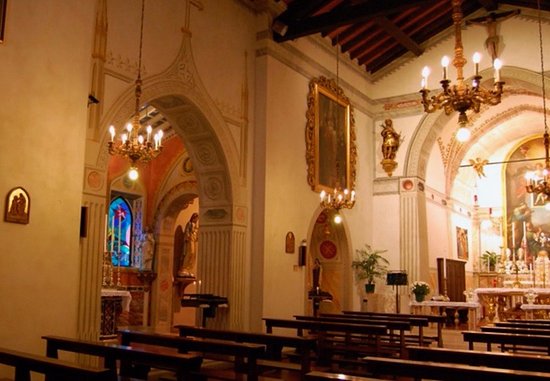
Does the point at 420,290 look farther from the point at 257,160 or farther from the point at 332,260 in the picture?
the point at 257,160

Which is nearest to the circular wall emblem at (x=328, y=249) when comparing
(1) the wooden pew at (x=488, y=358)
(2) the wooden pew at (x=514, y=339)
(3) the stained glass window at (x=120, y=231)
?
(3) the stained glass window at (x=120, y=231)

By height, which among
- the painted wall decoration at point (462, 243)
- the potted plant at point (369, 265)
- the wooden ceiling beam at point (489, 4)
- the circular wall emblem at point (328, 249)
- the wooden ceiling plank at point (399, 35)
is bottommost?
the potted plant at point (369, 265)

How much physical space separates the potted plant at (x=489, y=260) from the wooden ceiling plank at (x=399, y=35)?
9.28 m

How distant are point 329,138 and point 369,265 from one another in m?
3.20

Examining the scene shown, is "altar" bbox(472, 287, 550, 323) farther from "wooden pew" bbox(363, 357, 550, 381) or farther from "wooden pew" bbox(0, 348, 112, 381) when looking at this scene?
"wooden pew" bbox(0, 348, 112, 381)

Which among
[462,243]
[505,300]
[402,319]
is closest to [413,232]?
[505,300]

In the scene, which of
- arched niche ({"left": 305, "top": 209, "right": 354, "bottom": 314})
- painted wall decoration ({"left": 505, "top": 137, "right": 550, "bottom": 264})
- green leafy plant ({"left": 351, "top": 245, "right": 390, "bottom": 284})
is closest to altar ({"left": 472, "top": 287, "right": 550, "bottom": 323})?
green leafy plant ({"left": 351, "top": 245, "right": 390, "bottom": 284})

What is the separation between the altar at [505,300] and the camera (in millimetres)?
13555

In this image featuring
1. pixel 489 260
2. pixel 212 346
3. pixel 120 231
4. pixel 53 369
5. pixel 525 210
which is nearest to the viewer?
pixel 53 369

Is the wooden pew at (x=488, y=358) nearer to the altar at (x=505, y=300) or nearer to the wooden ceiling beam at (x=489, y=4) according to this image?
the altar at (x=505, y=300)

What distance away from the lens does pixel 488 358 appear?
16.6ft

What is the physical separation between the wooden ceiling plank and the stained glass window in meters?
8.01

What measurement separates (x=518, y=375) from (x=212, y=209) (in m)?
7.51

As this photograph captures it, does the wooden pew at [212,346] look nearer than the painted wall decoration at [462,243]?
Yes
